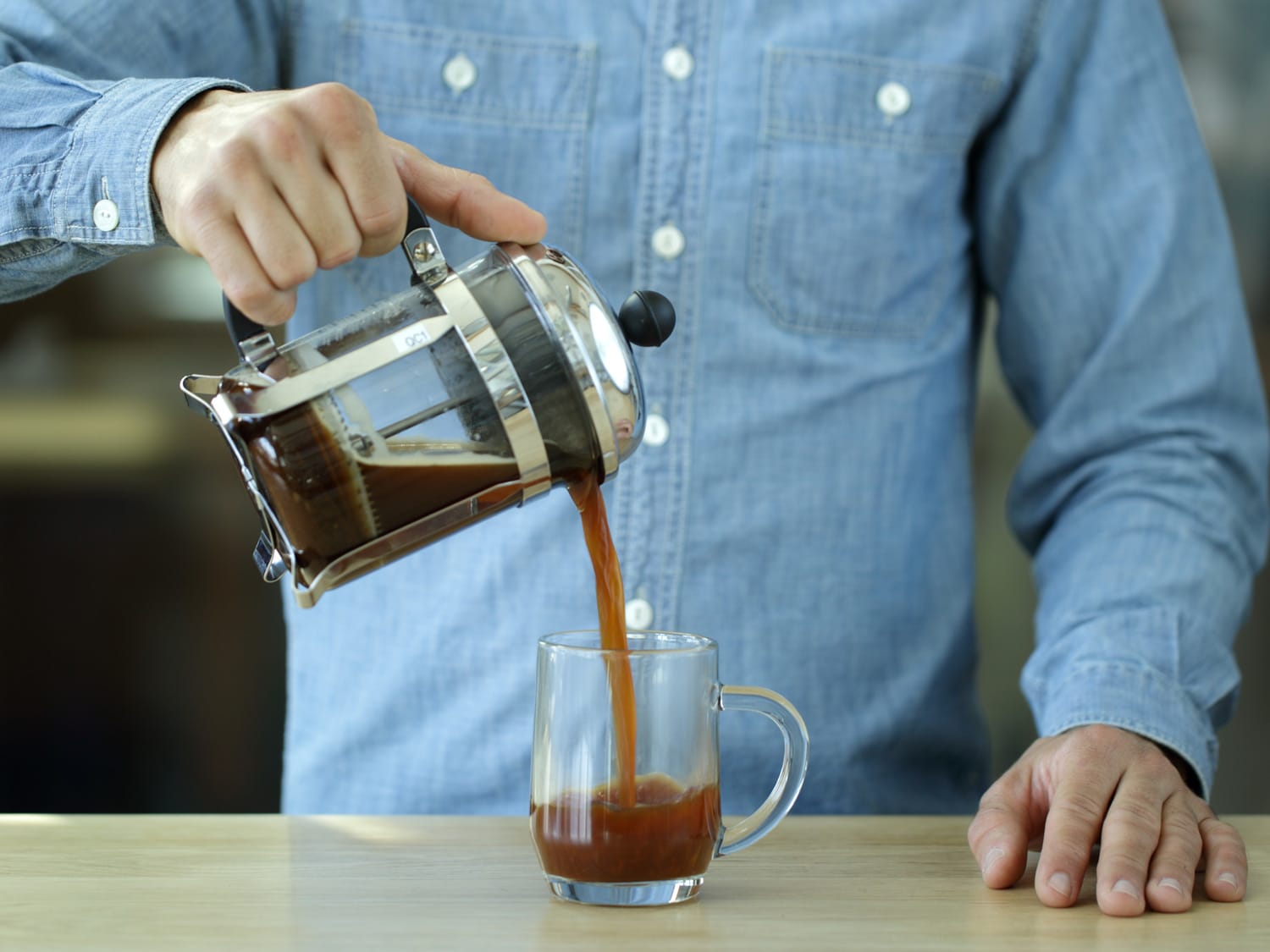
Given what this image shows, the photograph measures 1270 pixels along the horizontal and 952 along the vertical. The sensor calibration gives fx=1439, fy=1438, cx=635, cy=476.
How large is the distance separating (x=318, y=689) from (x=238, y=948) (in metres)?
0.63

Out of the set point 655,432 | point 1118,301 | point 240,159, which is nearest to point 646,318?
point 240,159

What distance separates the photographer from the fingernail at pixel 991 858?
88 cm

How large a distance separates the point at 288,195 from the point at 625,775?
0.38 metres

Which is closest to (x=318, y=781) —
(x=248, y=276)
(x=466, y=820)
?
(x=466, y=820)

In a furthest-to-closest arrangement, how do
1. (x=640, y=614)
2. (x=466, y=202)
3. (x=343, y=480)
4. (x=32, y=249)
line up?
(x=640, y=614)
(x=32, y=249)
(x=466, y=202)
(x=343, y=480)

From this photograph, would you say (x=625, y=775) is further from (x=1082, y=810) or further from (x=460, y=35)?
(x=460, y=35)

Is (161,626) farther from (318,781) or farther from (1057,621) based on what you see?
(1057,621)

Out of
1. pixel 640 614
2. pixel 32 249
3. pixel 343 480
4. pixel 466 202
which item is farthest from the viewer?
pixel 640 614

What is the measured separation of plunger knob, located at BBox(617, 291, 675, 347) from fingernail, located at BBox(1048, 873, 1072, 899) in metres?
0.39

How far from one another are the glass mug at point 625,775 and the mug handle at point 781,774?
0.06 ft

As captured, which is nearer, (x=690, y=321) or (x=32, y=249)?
(x=32, y=249)

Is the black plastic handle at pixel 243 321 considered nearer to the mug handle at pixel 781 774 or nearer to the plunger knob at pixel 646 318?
the plunger knob at pixel 646 318

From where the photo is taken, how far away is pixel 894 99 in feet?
4.38

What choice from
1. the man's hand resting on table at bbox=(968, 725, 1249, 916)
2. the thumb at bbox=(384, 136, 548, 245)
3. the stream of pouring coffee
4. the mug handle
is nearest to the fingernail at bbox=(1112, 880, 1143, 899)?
the man's hand resting on table at bbox=(968, 725, 1249, 916)
